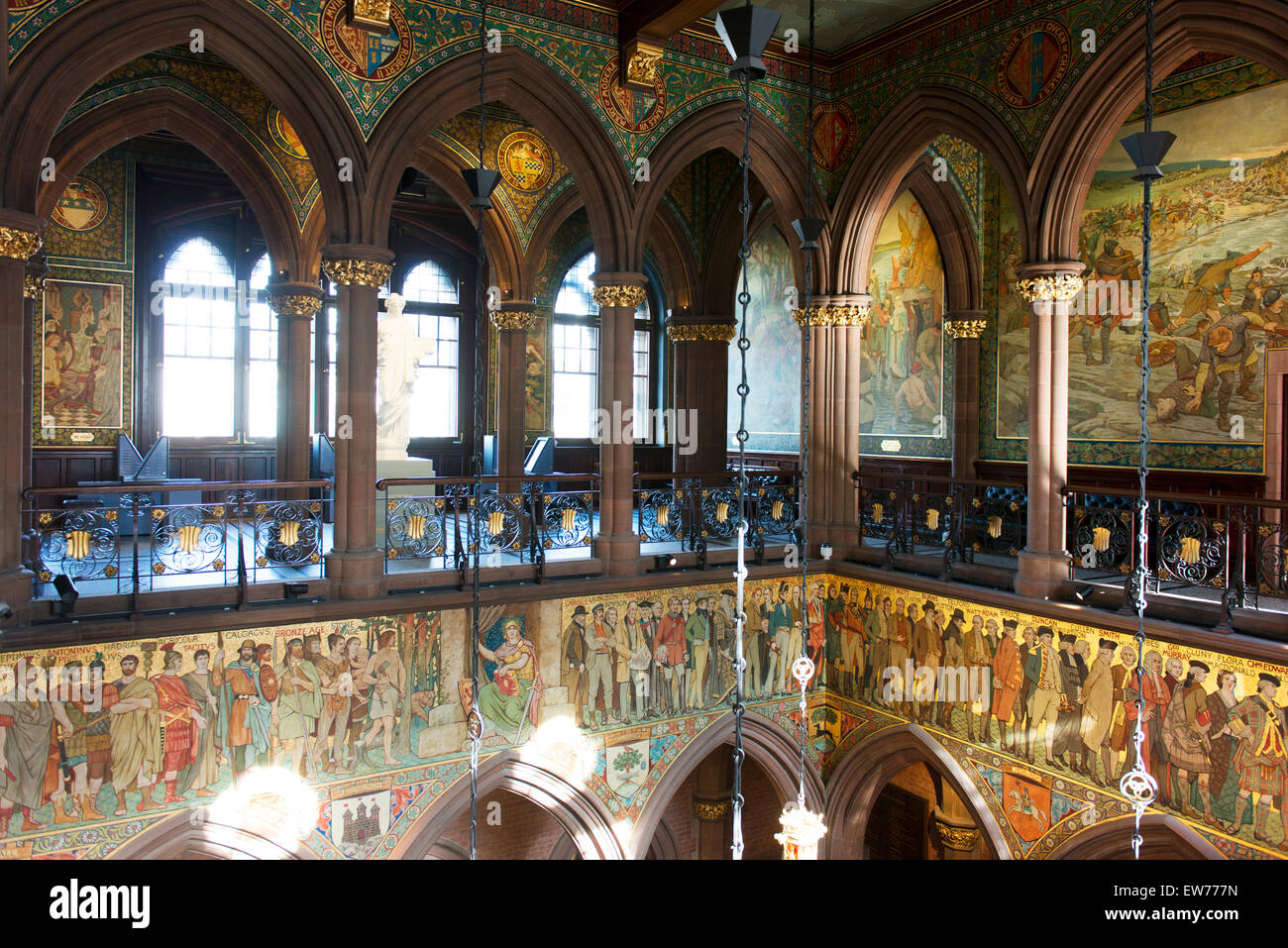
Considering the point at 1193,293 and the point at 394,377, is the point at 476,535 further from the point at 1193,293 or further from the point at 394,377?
the point at 1193,293

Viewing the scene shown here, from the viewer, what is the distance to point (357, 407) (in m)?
8.98

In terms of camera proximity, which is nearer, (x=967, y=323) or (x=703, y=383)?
(x=967, y=323)

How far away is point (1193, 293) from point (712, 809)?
9228 millimetres

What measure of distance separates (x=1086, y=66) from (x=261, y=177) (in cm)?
899

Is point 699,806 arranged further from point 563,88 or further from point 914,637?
point 563,88

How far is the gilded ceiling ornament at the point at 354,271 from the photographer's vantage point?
29.3ft

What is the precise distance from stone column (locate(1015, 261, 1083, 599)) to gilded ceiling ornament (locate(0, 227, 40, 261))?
849 centimetres

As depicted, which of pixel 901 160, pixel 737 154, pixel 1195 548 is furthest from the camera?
pixel 737 154

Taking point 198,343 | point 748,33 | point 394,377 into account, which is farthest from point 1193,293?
point 198,343

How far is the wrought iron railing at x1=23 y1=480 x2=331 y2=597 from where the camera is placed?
7984 mm

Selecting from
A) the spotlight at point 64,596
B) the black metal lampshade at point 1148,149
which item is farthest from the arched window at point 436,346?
the black metal lampshade at point 1148,149

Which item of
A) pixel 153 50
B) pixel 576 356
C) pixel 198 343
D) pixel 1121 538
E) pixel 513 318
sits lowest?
pixel 1121 538

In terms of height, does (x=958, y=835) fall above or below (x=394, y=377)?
below

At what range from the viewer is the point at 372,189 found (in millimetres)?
9023
